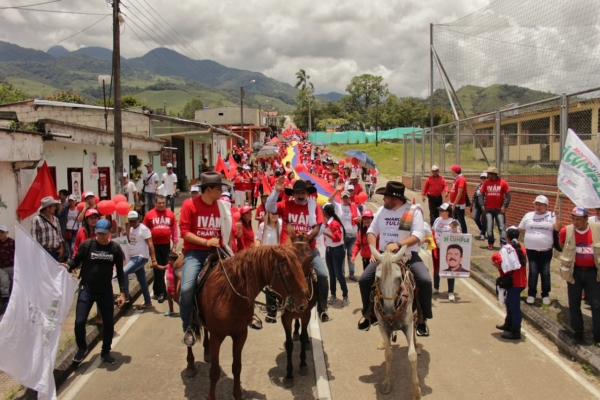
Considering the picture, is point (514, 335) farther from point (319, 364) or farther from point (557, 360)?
point (319, 364)

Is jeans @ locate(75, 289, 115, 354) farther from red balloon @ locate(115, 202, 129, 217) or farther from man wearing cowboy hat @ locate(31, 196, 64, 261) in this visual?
red balloon @ locate(115, 202, 129, 217)

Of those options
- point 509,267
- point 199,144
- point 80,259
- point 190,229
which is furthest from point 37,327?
point 199,144

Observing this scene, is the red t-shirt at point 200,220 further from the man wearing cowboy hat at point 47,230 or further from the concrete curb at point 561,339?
the concrete curb at point 561,339

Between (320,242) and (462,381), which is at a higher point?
(320,242)

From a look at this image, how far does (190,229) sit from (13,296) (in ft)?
6.73

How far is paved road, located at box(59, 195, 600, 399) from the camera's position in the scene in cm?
570

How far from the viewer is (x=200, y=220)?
20.0 ft

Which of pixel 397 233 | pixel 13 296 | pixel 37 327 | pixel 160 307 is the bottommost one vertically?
pixel 160 307

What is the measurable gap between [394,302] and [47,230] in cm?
677

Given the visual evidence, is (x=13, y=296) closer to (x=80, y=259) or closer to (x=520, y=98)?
(x=80, y=259)

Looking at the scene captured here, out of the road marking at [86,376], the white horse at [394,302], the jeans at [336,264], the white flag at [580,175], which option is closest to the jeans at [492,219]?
the white flag at [580,175]

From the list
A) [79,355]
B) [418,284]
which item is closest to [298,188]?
[418,284]

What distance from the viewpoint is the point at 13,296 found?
5.48 meters

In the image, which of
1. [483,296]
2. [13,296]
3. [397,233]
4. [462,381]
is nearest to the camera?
[13,296]
